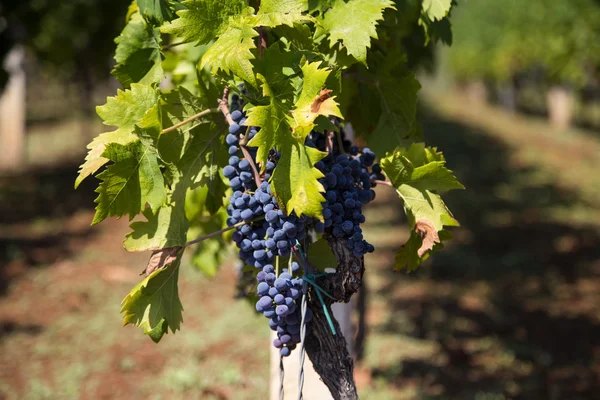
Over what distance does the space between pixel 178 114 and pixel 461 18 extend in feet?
109

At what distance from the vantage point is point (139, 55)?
153 centimetres

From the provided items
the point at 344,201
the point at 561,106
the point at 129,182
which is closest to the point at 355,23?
the point at 344,201

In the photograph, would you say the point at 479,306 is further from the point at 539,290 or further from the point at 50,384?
the point at 50,384

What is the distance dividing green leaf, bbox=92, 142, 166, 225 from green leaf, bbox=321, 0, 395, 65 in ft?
1.74

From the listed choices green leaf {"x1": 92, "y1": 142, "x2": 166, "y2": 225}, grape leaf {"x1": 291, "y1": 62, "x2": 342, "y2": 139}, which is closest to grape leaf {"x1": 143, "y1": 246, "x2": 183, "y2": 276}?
green leaf {"x1": 92, "y1": 142, "x2": 166, "y2": 225}

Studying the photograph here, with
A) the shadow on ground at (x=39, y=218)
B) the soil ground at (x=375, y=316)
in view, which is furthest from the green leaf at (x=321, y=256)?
the shadow on ground at (x=39, y=218)

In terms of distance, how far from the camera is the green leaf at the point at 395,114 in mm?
1706

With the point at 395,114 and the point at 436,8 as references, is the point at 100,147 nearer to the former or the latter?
the point at 395,114

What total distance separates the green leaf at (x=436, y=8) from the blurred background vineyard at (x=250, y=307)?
0.25 feet

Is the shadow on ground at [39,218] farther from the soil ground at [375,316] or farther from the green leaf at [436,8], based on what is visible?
the green leaf at [436,8]

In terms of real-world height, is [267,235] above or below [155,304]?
above

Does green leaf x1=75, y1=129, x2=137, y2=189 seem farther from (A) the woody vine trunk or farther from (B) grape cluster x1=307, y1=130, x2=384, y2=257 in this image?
(A) the woody vine trunk

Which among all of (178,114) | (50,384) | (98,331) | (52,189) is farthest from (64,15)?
(178,114)

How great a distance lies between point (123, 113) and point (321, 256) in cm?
61
